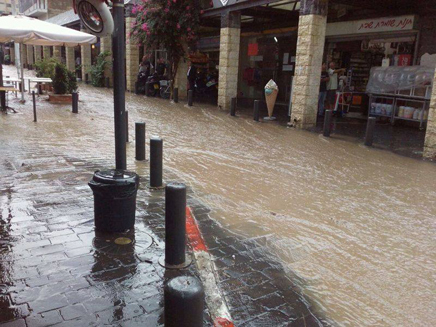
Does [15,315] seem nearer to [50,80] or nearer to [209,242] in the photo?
[209,242]

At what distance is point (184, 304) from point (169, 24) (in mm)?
17046

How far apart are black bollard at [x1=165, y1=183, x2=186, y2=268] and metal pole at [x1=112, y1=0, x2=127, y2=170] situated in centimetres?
132

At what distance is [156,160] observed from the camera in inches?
223

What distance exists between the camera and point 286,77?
20266mm

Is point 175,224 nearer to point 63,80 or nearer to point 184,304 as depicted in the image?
point 184,304

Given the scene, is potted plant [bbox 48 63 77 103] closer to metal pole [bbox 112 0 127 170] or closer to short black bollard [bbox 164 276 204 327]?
metal pole [bbox 112 0 127 170]

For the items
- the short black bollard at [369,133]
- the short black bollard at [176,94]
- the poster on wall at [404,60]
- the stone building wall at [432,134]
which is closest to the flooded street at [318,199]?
the short black bollard at [369,133]

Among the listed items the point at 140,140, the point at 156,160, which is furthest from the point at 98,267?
the point at 140,140

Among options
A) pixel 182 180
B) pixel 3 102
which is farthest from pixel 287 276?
pixel 3 102

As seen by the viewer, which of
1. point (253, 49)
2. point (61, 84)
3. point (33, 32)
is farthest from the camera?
point (253, 49)

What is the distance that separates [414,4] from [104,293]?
1331cm

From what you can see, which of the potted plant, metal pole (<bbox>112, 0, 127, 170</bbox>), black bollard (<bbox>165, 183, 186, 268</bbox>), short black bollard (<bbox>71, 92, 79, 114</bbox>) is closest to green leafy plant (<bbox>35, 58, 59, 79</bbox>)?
the potted plant

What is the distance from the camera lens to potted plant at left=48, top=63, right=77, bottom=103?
15234 mm

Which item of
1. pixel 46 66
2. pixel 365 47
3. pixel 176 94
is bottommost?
pixel 176 94
